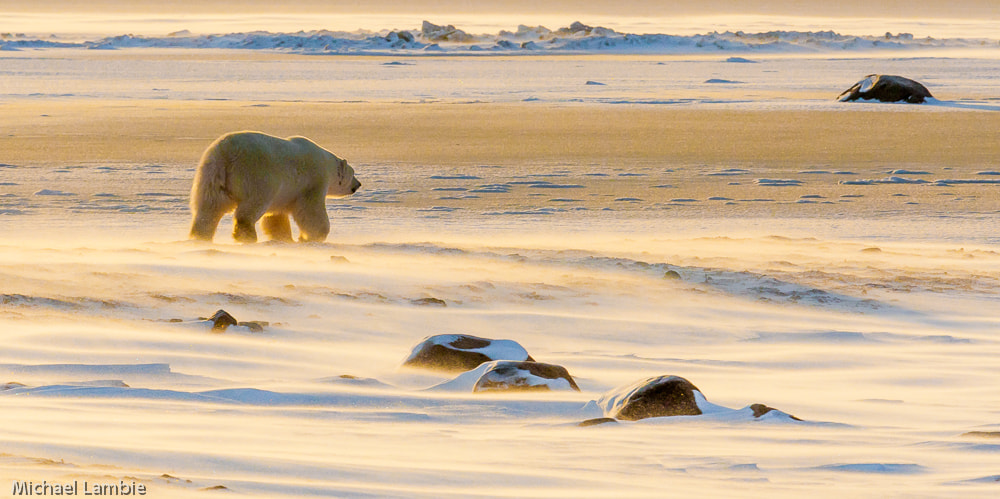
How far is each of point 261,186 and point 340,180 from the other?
105 cm

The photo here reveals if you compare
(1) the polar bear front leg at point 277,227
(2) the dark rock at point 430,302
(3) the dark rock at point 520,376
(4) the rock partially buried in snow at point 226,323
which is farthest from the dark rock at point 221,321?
(1) the polar bear front leg at point 277,227

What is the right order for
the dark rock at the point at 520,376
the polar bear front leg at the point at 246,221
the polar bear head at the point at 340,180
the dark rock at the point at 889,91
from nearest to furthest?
the dark rock at the point at 520,376, the polar bear front leg at the point at 246,221, the polar bear head at the point at 340,180, the dark rock at the point at 889,91

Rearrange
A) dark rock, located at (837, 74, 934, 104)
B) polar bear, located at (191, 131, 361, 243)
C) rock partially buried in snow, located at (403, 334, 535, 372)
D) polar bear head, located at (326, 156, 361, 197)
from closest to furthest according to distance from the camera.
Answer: rock partially buried in snow, located at (403, 334, 535, 372) → polar bear, located at (191, 131, 361, 243) → polar bear head, located at (326, 156, 361, 197) → dark rock, located at (837, 74, 934, 104)

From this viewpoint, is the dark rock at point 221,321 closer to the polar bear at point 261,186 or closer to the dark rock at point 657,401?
the dark rock at point 657,401

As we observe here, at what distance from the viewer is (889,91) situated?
24641 mm

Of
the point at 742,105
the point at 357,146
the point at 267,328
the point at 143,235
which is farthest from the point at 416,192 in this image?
the point at 742,105

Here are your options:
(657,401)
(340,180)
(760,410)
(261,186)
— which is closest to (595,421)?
(657,401)

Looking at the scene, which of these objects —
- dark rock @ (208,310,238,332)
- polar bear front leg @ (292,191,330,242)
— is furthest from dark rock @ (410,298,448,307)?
polar bear front leg @ (292,191,330,242)

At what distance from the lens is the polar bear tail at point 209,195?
315 inches

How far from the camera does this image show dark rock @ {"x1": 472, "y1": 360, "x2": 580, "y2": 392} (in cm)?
446

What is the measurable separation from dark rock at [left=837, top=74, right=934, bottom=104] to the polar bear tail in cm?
1900

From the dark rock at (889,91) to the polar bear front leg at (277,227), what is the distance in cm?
1833

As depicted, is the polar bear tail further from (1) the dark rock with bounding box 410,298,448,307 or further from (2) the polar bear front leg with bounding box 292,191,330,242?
(1) the dark rock with bounding box 410,298,448,307

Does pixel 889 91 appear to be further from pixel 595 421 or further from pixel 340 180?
pixel 595 421
